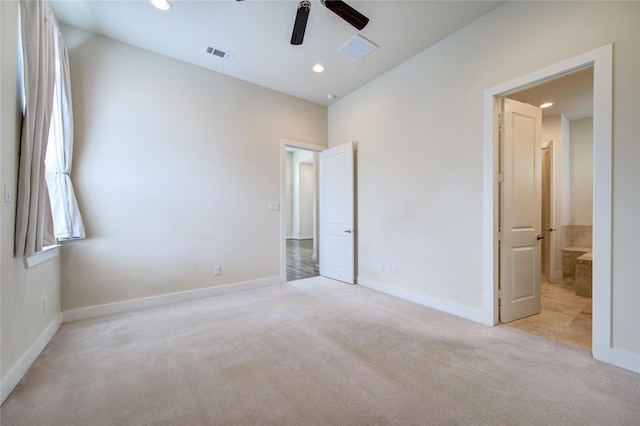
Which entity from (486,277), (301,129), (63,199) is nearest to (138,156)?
(63,199)

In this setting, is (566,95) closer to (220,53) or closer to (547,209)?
(547,209)

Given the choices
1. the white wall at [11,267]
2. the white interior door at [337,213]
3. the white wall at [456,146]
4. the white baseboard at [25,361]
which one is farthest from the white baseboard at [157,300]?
the white wall at [456,146]

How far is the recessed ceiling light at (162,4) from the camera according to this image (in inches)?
98.8

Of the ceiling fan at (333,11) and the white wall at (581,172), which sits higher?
the ceiling fan at (333,11)

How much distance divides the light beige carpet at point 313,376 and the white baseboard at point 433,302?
0.12 metres

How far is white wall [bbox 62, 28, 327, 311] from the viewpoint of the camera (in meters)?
2.97

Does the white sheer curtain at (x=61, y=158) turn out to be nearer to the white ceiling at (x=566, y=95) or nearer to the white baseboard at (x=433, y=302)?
the white baseboard at (x=433, y=302)

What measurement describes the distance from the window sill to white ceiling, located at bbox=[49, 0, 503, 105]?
2362 millimetres

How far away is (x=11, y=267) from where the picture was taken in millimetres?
1791

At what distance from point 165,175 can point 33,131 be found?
4.72 feet

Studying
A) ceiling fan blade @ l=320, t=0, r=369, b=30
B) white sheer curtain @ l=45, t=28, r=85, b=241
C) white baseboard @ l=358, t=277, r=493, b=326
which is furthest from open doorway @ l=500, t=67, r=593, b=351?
white sheer curtain @ l=45, t=28, r=85, b=241

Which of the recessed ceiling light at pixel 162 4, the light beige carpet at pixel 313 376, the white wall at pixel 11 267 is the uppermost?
the recessed ceiling light at pixel 162 4

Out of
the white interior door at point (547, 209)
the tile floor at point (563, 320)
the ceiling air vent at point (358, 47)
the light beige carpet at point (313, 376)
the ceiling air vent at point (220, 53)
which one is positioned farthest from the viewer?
the white interior door at point (547, 209)

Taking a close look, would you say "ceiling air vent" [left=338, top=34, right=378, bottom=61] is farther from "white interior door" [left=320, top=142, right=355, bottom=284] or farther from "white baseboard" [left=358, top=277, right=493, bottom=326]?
"white baseboard" [left=358, top=277, right=493, bottom=326]
